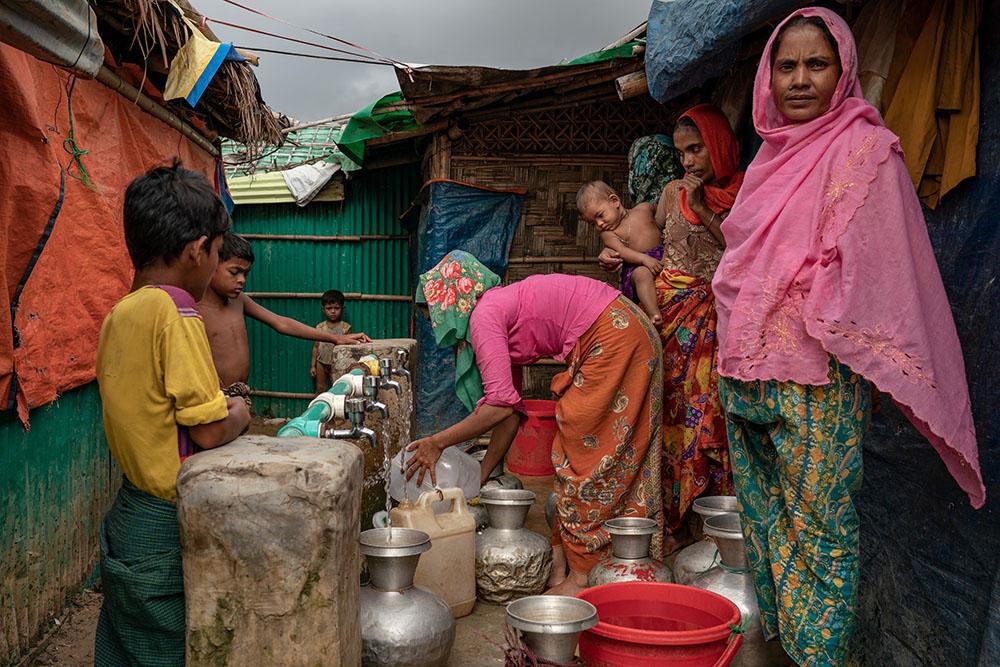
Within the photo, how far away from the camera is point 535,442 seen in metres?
5.81

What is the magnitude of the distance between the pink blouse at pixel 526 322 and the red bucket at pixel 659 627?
48.6 inches

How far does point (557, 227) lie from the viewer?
7176 mm

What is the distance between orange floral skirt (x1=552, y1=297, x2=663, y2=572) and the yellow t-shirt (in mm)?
2006

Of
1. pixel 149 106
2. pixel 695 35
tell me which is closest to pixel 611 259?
pixel 695 35

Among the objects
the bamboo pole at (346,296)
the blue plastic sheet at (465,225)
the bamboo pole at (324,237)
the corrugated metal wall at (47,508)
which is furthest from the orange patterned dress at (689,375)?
the bamboo pole at (324,237)

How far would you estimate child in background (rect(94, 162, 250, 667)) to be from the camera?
2.02 m

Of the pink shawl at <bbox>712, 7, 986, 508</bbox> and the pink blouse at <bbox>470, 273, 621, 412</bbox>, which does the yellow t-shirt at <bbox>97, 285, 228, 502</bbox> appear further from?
the pink blouse at <bbox>470, 273, 621, 412</bbox>

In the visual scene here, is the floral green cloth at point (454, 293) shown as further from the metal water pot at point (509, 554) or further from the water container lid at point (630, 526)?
the water container lid at point (630, 526)

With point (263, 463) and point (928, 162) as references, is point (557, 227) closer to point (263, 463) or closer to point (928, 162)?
point (928, 162)

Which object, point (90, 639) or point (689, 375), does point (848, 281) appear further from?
point (90, 639)

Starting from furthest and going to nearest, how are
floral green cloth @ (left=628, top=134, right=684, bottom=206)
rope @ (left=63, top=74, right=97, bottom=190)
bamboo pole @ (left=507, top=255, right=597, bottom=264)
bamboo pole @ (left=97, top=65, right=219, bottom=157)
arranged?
1. bamboo pole @ (left=507, top=255, right=597, bottom=264)
2. floral green cloth @ (left=628, top=134, right=684, bottom=206)
3. bamboo pole @ (left=97, top=65, right=219, bottom=157)
4. rope @ (left=63, top=74, right=97, bottom=190)

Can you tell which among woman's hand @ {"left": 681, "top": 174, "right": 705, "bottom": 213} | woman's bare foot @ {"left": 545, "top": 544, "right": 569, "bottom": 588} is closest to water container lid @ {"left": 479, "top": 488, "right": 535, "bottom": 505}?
woman's bare foot @ {"left": 545, "top": 544, "right": 569, "bottom": 588}

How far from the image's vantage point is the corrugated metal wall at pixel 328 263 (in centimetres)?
987

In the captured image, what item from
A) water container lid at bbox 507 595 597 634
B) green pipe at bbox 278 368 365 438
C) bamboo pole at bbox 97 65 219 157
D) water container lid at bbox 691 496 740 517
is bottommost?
water container lid at bbox 507 595 597 634
